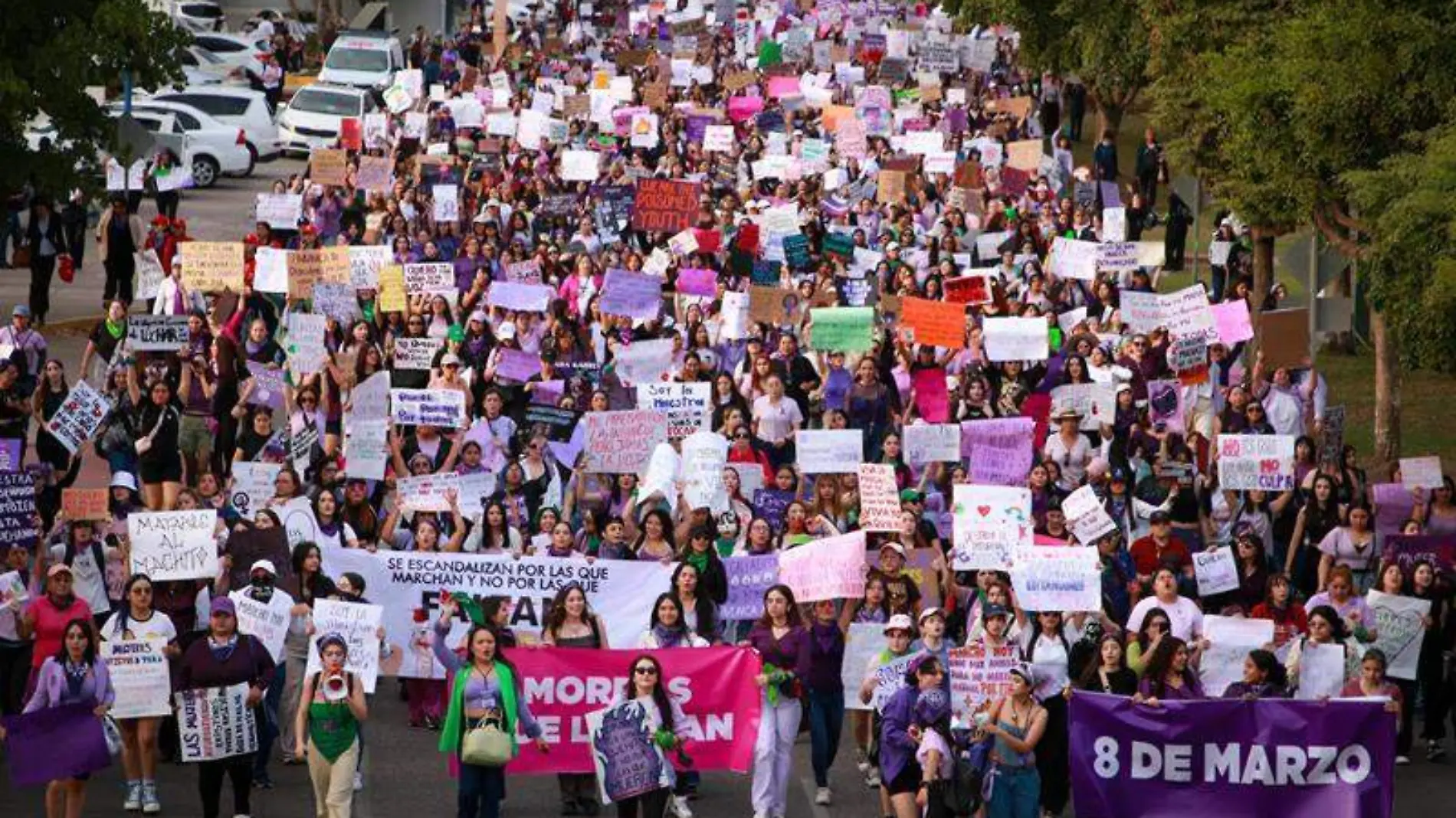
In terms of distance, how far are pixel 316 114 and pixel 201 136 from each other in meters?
3.83

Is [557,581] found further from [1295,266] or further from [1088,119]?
[1088,119]

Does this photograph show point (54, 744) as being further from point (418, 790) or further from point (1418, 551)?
point (1418, 551)

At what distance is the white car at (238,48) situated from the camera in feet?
201

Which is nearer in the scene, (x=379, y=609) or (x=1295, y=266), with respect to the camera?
(x=379, y=609)

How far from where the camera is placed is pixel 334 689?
16.0 m

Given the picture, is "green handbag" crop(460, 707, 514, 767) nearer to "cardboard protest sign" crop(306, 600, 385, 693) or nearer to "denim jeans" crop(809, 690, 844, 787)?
"cardboard protest sign" crop(306, 600, 385, 693)

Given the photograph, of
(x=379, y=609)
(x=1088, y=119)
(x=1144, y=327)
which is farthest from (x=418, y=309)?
(x=1088, y=119)

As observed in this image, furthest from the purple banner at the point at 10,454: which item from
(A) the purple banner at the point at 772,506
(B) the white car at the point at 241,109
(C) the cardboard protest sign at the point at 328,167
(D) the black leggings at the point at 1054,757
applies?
(B) the white car at the point at 241,109

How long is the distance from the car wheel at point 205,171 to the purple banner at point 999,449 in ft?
92.8

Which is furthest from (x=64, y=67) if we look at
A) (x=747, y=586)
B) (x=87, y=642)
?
(x=87, y=642)

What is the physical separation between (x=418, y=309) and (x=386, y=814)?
33.3 feet

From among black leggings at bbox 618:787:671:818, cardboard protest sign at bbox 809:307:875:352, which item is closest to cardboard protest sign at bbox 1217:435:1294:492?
cardboard protest sign at bbox 809:307:875:352

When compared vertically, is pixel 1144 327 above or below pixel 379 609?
above

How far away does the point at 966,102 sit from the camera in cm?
4762
